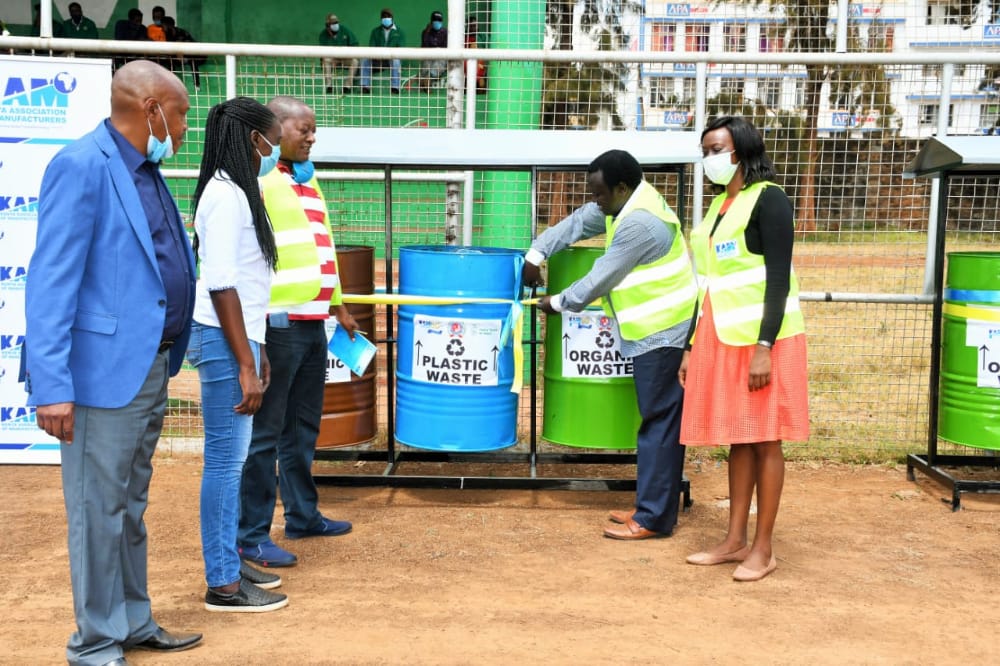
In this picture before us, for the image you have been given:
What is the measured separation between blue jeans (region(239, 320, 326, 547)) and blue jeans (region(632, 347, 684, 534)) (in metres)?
1.66

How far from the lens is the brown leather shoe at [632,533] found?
517 cm

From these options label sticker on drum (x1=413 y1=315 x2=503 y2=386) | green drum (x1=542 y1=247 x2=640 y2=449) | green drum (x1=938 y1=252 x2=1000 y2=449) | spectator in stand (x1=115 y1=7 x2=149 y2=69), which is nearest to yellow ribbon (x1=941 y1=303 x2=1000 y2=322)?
green drum (x1=938 y1=252 x2=1000 y2=449)

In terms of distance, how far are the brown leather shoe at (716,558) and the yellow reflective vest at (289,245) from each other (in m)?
2.21

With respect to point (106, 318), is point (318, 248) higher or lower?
higher

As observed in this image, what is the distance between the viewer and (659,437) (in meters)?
5.16

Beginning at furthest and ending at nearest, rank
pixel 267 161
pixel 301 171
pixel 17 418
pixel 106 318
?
pixel 17 418 → pixel 301 171 → pixel 267 161 → pixel 106 318

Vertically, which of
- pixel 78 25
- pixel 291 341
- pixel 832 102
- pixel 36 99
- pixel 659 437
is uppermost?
pixel 78 25

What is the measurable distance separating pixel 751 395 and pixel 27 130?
4.50 metres

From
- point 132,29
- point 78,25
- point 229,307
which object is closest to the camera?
point 229,307

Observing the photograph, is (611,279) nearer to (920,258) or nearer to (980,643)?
(980,643)

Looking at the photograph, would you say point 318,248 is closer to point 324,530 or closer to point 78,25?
point 324,530

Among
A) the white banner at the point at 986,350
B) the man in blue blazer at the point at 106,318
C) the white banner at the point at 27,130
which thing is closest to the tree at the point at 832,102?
the white banner at the point at 986,350

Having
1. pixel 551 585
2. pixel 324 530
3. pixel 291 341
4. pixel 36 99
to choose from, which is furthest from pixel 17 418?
pixel 551 585

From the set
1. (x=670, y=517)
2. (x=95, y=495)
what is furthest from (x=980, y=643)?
(x=95, y=495)
